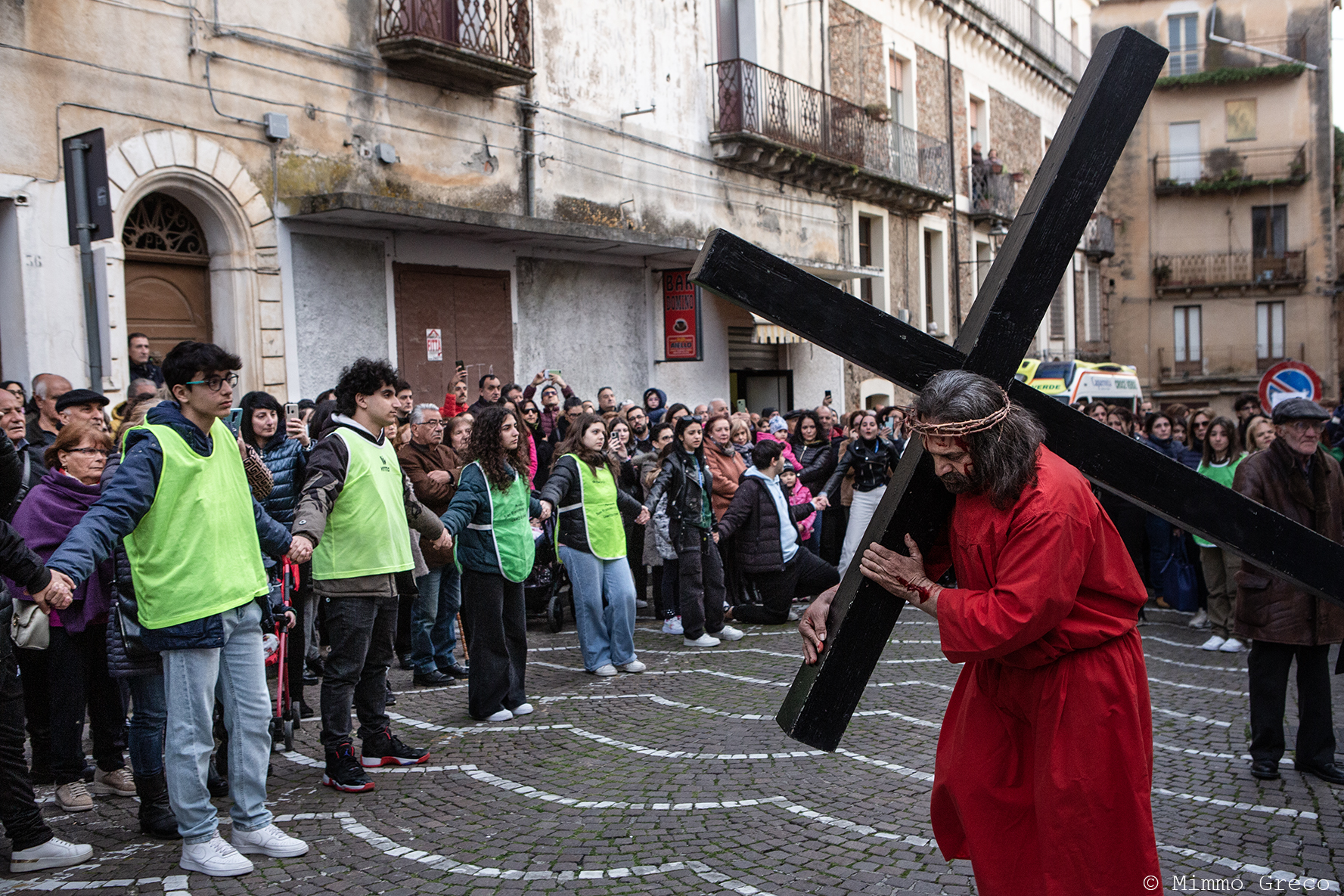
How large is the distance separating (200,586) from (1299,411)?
5.16m

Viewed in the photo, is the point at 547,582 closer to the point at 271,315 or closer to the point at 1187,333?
the point at 271,315

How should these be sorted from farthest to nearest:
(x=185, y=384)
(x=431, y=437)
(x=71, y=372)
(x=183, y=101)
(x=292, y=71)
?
(x=292, y=71), (x=183, y=101), (x=71, y=372), (x=431, y=437), (x=185, y=384)

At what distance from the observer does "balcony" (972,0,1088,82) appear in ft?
91.3

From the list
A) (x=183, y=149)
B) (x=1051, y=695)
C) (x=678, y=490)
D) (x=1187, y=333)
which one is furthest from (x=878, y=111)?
(x=1187, y=333)

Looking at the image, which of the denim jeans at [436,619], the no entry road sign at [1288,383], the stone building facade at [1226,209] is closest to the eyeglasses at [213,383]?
the denim jeans at [436,619]

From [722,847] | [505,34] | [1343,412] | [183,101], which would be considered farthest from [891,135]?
[722,847]

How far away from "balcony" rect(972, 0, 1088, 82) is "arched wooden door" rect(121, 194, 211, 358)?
2062cm

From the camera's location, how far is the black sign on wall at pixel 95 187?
6855 mm

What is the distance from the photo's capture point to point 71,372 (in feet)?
30.8

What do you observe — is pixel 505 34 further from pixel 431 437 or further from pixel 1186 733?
pixel 1186 733

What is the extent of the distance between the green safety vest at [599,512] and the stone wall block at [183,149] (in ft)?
17.2

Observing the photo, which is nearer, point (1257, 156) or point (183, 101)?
point (183, 101)

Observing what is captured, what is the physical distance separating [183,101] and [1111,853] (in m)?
10.3

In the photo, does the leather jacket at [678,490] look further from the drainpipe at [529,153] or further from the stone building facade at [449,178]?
the drainpipe at [529,153]
